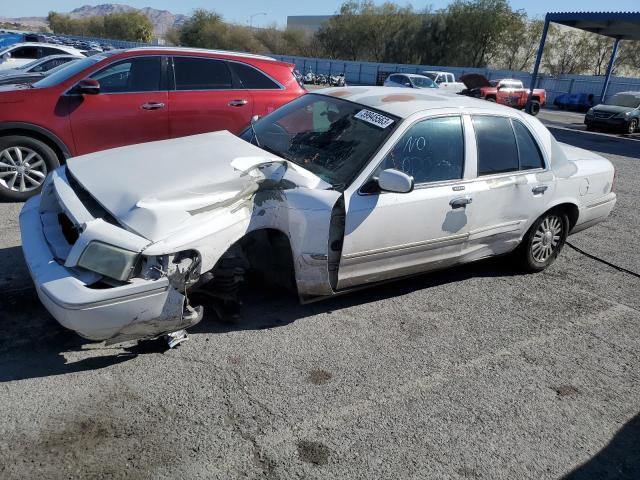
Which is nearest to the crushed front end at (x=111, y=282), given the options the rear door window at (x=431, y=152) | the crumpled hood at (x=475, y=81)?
the rear door window at (x=431, y=152)

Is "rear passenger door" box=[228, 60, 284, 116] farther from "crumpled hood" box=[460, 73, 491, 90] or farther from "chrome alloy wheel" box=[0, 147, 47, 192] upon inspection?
"crumpled hood" box=[460, 73, 491, 90]

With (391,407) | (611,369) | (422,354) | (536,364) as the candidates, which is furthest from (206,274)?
(611,369)

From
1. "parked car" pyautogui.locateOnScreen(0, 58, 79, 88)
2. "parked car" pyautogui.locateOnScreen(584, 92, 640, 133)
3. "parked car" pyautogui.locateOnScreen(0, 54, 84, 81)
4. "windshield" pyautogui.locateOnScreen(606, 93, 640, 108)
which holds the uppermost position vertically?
"parked car" pyautogui.locateOnScreen(0, 58, 79, 88)

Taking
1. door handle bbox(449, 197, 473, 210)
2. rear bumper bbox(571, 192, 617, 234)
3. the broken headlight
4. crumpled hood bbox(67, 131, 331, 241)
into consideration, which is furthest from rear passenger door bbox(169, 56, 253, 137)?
rear bumper bbox(571, 192, 617, 234)

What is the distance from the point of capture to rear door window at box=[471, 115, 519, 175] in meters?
4.35

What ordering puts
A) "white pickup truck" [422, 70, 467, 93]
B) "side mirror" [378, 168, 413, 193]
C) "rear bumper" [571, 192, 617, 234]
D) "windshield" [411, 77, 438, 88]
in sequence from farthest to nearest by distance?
"white pickup truck" [422, 70, 467, 93] < "windshield" [411, 77, 438, 88] < "rear bumper" [571, 192, 617, 234] < "side mirror" [378, 168, 413, 193]

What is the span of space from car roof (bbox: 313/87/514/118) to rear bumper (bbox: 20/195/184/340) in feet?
7.53

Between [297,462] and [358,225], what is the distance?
1669 millimetres

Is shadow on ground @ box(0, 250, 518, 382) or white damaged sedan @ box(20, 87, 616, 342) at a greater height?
white damaged sedan @ box(20, 87, 616, 342)

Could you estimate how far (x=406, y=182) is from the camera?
3537 millimetres

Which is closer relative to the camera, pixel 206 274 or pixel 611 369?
pixel 206 274

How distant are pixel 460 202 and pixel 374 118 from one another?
96cm

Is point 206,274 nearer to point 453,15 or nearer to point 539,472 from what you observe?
point 539,472

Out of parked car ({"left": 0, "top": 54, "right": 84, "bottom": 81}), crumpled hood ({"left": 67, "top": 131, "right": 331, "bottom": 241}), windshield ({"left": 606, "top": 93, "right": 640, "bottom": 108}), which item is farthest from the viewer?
windshield ({"left": 606, "top": 93, "right": 640, "bottom": 108})
